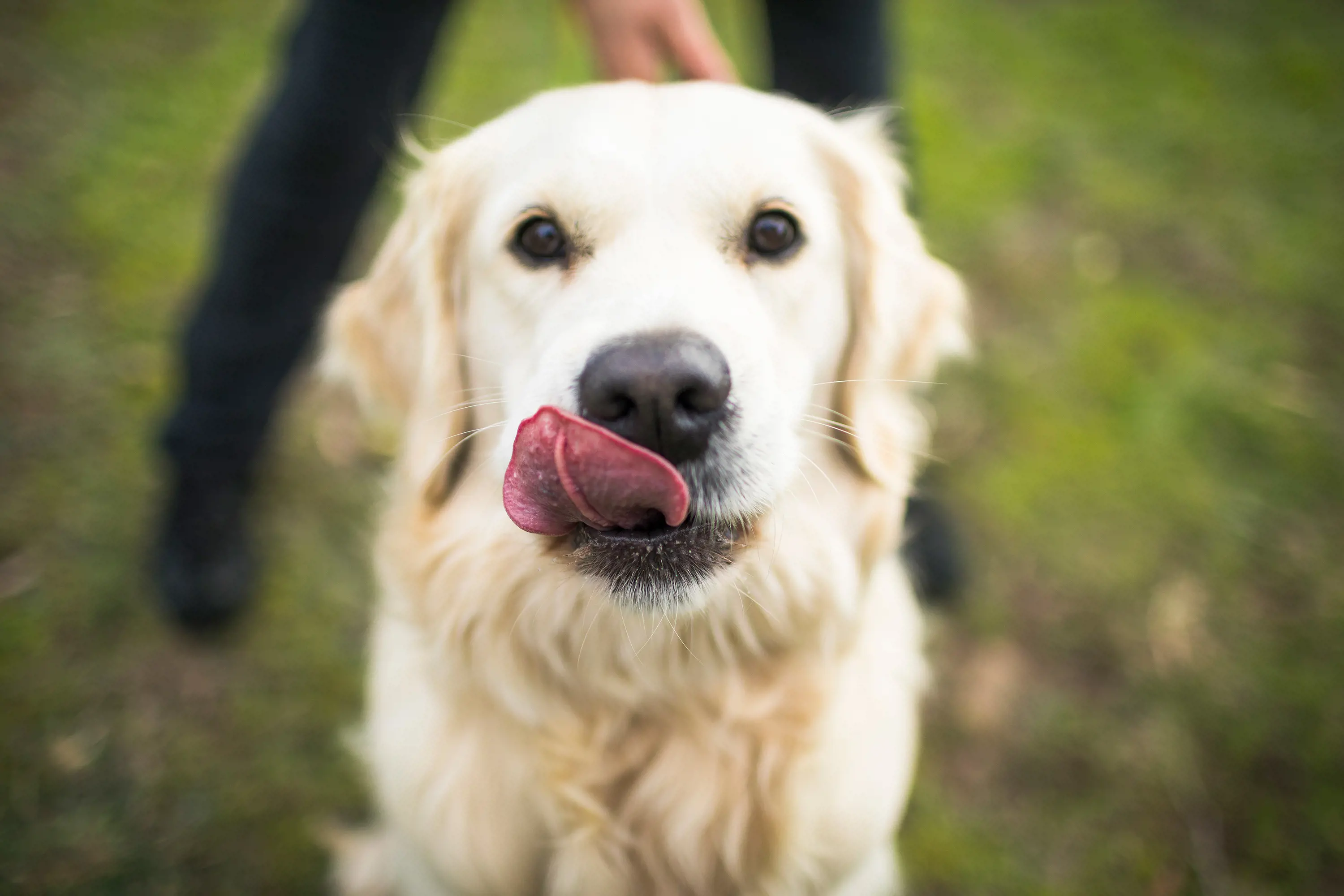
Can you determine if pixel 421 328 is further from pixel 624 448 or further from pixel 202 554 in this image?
pixel 202 554

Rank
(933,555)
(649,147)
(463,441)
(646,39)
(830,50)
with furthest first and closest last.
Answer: (933,555), (830,50), (646,39), (463,441), (649,147)

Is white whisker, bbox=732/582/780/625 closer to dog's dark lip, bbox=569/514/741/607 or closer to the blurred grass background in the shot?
dog's dark lip, bbox=569/514/741/607

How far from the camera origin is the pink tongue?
1.17 meters

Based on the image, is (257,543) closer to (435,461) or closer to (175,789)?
(175,789)

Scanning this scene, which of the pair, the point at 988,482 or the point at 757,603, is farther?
the point at 988,482

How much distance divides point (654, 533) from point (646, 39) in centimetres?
129

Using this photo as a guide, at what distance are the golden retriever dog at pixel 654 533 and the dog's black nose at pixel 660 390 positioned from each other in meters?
0.08

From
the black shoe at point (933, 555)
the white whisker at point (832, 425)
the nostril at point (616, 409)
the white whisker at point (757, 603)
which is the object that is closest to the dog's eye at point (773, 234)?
the white whisker at point (832, 425)

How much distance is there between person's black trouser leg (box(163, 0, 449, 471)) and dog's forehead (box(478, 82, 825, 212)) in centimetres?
57

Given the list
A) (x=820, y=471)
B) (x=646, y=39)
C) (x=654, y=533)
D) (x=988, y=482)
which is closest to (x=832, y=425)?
(x=820, y=471)

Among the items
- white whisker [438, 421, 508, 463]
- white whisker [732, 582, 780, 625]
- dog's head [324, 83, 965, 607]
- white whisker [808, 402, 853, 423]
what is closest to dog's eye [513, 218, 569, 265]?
dog's head [324, 83, 965, 607]

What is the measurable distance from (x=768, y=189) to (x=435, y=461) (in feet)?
2.87

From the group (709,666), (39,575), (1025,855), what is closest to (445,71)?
(39,575)

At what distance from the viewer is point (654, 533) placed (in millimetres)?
1375
